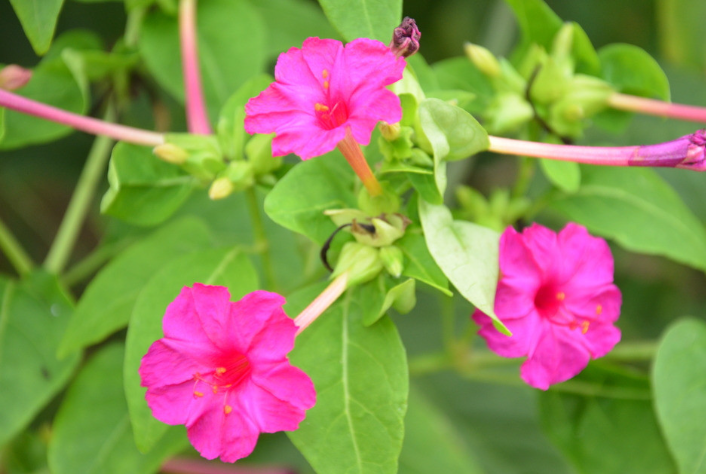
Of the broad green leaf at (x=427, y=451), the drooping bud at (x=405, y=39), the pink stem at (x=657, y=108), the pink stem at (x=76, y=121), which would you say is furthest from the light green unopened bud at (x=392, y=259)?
the broad green leaf at (x=427, y=451)

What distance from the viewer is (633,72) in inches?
42.1

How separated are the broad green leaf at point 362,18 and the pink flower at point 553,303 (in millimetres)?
281

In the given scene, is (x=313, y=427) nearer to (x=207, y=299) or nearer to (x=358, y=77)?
(x=207, y=299)

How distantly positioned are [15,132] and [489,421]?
49.7 inches

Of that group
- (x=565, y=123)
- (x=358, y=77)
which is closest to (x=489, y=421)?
(x=565, y=123)

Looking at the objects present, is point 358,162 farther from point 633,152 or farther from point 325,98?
point 633,152

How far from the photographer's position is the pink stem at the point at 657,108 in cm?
100

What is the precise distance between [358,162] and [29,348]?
617 mm

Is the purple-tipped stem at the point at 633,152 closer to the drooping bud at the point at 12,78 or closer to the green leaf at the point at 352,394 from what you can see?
the green leaf at the point at 352,394

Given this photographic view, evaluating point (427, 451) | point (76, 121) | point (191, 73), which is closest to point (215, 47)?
point (191, 73)

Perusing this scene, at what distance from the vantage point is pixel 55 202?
2164mm

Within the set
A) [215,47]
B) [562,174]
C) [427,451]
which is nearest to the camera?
[562,174]

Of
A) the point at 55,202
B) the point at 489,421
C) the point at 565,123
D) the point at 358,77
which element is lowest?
the point at 489,421

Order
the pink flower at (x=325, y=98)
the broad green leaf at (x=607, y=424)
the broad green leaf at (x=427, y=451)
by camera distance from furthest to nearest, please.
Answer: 1. the broad green leaf at (x=427, y=451)
2. the broad green leaf at (x=607, y=424)
3. the pink flower at (x=325, y=98)
